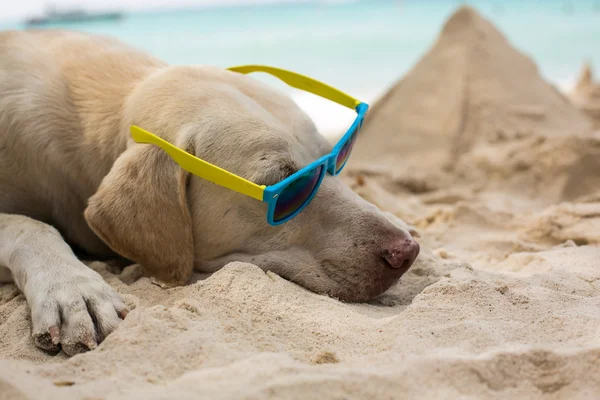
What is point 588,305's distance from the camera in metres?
1.99

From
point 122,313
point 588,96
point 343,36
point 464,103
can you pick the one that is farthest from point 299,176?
point 343,36

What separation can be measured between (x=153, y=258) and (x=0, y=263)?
0.59 meters

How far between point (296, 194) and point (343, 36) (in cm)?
1752

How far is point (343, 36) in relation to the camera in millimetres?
18969

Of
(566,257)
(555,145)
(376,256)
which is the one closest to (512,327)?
Answer: (376,256)

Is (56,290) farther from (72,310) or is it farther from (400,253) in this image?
(400,253)

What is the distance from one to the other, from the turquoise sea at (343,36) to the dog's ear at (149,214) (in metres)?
1.99

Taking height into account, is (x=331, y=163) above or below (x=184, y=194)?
above

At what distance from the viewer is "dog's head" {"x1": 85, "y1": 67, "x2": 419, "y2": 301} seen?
7.34 ft

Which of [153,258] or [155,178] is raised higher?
[155,178]

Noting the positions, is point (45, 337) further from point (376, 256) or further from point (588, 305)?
point (588, 305)

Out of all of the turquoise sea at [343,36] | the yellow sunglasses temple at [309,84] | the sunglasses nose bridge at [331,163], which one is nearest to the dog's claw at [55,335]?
the sunglasses nose bridge at [331,163]

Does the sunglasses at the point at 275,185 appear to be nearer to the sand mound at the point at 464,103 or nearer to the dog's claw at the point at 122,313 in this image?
the dog's claw at the point at 122,313

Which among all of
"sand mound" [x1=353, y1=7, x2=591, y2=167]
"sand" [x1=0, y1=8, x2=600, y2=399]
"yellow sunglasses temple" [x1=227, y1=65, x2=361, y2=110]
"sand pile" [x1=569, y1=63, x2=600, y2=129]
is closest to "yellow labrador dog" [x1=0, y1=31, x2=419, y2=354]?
"sand" [x1=0, y1=8, x2=600, y2=399]
